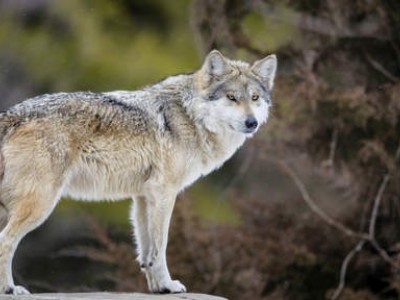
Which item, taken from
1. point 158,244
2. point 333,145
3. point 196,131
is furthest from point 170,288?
point 333,145

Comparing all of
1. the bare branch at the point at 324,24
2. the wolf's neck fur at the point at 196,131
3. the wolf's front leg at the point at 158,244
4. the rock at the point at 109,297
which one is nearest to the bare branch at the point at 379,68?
the bare branch at the point at 324,24

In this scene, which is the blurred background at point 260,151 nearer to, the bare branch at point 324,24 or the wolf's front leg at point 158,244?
Answer: the bare branch at point 324,24

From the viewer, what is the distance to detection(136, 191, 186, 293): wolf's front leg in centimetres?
858

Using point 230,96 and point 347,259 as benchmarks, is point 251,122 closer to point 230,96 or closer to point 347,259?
point 230,96

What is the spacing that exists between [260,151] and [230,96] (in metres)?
6.63

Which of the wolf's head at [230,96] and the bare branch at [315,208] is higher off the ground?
the wolf's head at [230,96]

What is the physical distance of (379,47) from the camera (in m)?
16.1

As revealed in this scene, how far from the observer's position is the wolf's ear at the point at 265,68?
926cm

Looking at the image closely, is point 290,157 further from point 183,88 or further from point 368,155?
point 183,88

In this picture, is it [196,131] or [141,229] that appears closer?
[141,229]

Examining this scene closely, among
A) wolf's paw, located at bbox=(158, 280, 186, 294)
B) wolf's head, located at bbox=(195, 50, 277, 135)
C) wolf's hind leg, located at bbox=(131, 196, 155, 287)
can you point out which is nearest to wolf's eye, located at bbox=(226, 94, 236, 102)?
wolf's head, located at bbox=(195, 50, 277, 135)

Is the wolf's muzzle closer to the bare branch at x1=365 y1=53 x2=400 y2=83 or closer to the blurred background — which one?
the blurred background

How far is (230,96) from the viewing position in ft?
29.4

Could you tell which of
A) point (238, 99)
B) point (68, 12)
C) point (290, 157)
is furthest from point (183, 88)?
point (68, 12)
